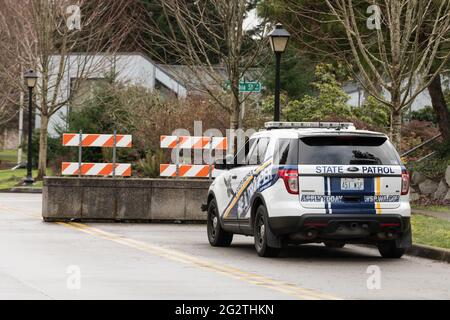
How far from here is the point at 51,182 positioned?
24375mm

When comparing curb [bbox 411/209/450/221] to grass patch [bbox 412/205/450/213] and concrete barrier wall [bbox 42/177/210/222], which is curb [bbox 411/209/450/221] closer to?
grass patch [bbox 412/205/450/213]

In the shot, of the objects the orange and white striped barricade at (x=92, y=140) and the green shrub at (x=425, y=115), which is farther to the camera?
the green shrub at (x=425, y=115)

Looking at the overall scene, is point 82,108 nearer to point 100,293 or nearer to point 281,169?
point 281,169

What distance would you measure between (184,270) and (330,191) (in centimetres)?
248

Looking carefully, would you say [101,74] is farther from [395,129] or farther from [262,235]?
[262,235]

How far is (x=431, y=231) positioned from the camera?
1928cm

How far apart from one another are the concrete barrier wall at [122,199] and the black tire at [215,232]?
568 cm

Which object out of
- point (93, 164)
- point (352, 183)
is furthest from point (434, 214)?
point (352, 183)

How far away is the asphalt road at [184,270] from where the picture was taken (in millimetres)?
12148

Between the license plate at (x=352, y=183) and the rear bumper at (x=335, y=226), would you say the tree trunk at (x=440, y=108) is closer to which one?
the rear bumper at (x=335, y=226)

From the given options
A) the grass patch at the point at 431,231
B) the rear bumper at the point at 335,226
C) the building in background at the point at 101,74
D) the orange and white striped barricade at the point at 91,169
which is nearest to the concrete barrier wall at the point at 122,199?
the orange and white striped barricade at the point at 91,169

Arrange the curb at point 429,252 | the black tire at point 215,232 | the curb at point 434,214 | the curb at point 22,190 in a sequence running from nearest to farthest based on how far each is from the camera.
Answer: the curb at point 429,252, the black tire at point 215,232, the curb at point 434,214, the curb at point 22,190
